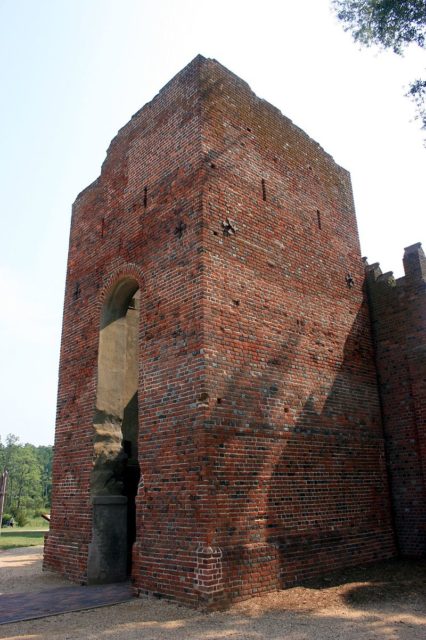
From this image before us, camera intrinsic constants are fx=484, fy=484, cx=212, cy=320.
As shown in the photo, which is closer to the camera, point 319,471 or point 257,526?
point 257,526

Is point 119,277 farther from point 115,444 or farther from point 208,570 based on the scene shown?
point 208,570

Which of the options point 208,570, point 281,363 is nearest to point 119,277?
point 281,363

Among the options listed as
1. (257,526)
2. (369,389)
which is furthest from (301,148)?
(257,526)

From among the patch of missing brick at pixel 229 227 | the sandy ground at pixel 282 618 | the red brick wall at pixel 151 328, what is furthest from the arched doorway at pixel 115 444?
the patch of missing brick at pixel 229 227

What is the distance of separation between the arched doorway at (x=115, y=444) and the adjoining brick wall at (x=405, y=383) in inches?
203

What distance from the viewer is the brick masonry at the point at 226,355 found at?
6.62 meters

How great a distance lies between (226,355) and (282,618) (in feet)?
Result: 11.0

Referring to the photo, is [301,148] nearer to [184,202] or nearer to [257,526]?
[184,202]

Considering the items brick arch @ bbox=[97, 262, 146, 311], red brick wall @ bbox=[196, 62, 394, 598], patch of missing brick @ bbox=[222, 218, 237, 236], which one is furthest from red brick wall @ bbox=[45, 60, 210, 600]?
patch of missing brick @ bbox=[222, 218, 237, 236]

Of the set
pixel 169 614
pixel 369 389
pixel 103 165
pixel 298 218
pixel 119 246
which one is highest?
pixel 103 165

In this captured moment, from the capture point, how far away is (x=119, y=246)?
9.38m

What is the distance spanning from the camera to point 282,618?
18.2 ft

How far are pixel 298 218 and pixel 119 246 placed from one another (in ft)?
11.7

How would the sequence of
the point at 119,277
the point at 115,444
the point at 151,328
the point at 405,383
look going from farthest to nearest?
1. the point at 405,383
2. the point at 119,277
3. the point at 115,444
4. the point at 151,328
